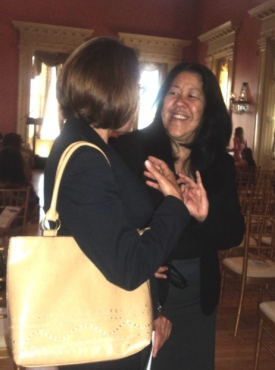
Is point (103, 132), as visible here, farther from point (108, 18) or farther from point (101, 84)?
point (108, 18)

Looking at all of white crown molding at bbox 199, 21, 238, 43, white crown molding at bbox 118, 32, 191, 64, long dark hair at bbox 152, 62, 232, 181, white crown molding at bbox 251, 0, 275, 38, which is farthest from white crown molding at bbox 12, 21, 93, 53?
long dark hair at bbox 152, 62, 232, 181

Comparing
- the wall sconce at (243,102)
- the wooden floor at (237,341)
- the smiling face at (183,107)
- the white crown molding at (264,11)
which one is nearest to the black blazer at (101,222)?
the smiling face at (183,107)

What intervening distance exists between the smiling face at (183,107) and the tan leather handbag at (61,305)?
0.88 meters

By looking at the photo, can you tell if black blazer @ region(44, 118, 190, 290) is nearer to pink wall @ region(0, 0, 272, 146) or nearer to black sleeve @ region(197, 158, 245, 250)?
black sleeve @ region(197, 158, 245, 250)

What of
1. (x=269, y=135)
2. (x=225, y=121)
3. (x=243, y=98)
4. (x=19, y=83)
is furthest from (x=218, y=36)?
(x=225, y=121)

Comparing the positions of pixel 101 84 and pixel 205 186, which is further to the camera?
pixel 205 186

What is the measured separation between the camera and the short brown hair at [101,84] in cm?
118

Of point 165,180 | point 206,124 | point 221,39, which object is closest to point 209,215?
point 206,124

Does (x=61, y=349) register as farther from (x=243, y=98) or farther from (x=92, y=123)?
(x=243, y=98)

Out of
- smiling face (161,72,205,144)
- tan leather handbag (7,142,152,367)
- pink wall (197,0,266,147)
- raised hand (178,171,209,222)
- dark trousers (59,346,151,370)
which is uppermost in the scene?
pink wall (197,0,266,147)

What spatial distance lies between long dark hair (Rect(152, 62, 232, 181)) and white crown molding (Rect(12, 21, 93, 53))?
11975mm

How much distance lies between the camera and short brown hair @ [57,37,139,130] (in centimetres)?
118

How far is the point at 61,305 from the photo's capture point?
1084 millimetres

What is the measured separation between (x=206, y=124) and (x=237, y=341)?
2.08 metres
